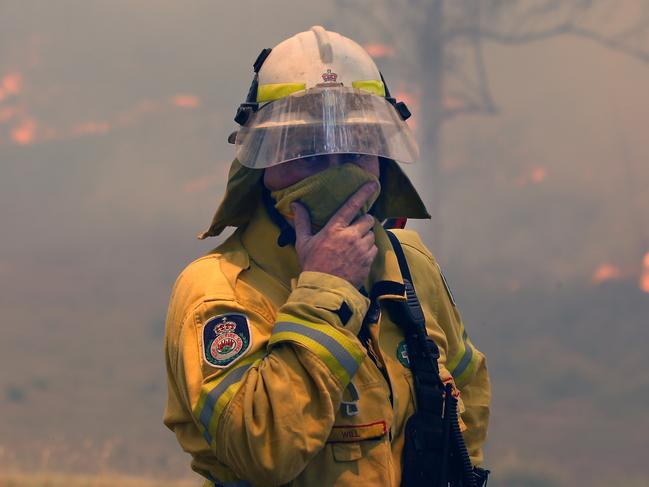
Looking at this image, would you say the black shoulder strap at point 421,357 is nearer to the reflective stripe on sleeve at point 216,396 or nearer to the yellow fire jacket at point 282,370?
the yellow fire jacket at point 282,370

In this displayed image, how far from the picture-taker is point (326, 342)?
11.2 feet

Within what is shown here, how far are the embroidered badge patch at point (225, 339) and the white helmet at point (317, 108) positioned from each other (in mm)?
617

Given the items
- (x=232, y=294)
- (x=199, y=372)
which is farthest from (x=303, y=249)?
(x=199, y=372)

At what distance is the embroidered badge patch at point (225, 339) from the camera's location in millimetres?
3498

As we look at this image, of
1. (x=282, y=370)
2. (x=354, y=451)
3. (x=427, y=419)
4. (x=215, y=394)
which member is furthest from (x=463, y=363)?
(x=215, y=394)

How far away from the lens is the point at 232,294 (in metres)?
3.72

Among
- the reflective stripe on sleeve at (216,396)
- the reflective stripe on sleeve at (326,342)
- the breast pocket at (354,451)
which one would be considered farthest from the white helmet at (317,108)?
the breast pocket at (354,451)

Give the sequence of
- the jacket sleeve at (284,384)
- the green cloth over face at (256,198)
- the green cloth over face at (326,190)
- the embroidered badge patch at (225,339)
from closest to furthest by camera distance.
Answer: the jacket sleeve at (284,384), the embroidered badge patch at (225,339), the green cloth over face at (326,190), the green cloth over face at (256,198)

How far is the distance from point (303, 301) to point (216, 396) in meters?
0.45

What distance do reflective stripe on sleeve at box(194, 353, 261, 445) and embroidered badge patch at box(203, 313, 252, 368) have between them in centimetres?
4

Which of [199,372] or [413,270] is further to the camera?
[413,270]

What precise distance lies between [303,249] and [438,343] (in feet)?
2.67

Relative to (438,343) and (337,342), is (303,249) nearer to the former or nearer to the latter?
(337,342)

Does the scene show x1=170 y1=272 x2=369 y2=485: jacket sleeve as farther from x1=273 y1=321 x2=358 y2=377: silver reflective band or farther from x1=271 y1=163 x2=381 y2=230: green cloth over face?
x1=271 y1=163 x2=381 y2=230: green cloth over face
